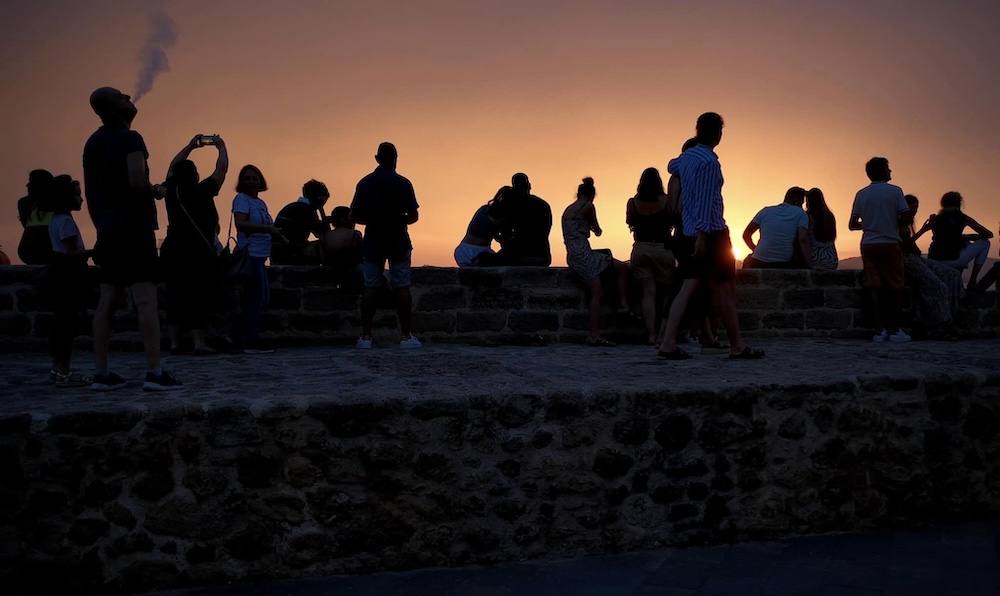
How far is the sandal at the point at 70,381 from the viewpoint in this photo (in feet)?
16.2

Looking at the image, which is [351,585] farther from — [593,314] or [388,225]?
[593,314]

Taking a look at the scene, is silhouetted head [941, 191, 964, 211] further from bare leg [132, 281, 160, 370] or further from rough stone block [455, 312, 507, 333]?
bare leg [132, 281, 160, 370]

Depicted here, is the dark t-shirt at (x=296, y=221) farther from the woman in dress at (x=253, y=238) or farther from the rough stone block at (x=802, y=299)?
the rough stone block at (x=802, y=299)

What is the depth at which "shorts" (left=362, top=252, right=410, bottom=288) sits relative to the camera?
24.5ft

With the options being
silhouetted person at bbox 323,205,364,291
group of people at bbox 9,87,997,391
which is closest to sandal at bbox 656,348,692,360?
group of people at bbox 9,87,997,391

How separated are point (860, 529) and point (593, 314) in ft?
11.9

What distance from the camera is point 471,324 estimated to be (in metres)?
8.37

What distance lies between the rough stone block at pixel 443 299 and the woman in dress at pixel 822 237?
13.2ft

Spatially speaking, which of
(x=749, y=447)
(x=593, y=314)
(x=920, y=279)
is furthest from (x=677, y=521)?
(x=920, y=279)

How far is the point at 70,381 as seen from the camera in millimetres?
4957

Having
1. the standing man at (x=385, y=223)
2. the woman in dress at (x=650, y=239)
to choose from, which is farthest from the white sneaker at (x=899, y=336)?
the standing man at (x=385, y=223)

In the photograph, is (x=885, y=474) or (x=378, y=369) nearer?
(x=885, y=474)

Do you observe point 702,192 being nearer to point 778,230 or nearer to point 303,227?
point 778,230

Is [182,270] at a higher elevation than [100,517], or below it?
higher
